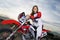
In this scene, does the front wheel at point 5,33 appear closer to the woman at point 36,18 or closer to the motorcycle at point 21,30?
the motorcycle at point 21,30

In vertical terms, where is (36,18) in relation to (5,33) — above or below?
above

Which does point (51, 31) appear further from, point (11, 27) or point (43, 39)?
point (11, 27)

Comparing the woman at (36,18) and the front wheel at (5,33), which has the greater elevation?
the woman at (36,18)

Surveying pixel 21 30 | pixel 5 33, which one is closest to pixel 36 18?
pixel 21 30

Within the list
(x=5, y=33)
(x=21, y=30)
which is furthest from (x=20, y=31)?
(x=5, y=33)

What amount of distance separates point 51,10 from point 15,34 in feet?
2.10

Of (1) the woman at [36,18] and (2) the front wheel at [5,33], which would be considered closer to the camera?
(2) the front wheel at [5,33]

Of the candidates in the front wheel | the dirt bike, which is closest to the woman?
the dirt bike

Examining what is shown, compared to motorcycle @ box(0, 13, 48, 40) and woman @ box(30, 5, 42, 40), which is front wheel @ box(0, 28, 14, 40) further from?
woman @ box(30, 5, 42, 40)

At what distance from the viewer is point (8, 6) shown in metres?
3.44

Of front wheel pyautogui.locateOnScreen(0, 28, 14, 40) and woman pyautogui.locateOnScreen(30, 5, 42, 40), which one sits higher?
woman pyautogui.locateOnScreen(30, 5, 42, 40)

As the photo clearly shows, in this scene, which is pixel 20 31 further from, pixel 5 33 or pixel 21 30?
pixel 5 33

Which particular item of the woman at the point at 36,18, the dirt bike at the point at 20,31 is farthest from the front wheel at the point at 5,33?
the woman at the point at 36,18

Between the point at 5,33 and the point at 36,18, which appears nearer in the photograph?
the point at 5,33
